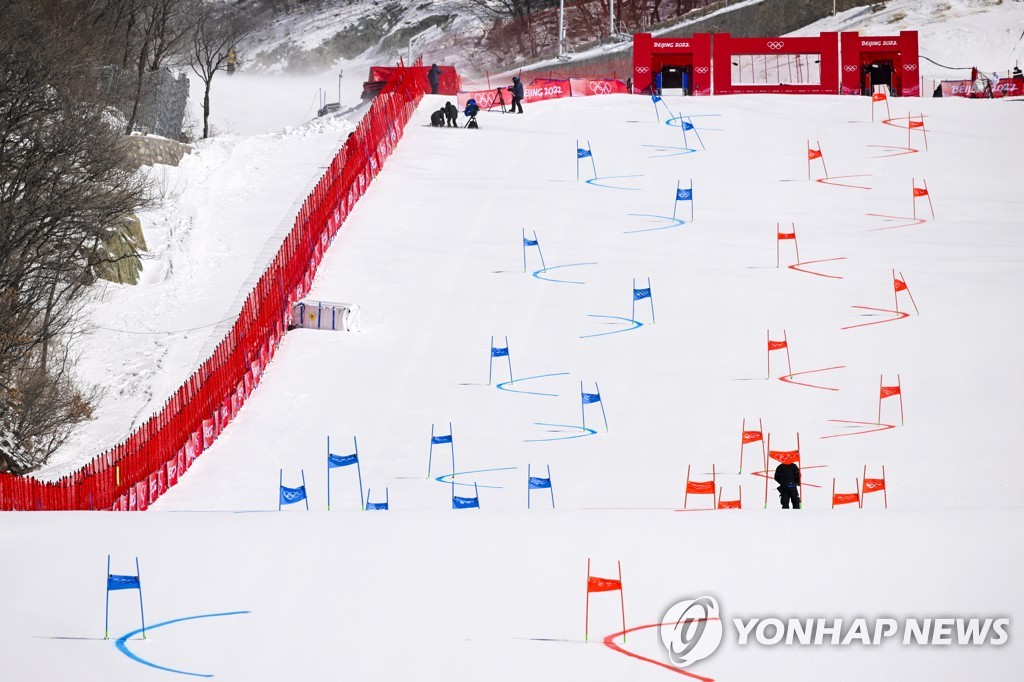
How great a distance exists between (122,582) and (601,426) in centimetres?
869

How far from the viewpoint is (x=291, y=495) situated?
15.5m

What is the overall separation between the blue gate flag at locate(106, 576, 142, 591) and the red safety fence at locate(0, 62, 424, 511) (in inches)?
163

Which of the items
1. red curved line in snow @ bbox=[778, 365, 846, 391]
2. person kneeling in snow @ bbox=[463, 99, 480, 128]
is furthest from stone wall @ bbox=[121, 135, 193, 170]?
red curved line in snow @ bbox=[778, 365, 846, 391]

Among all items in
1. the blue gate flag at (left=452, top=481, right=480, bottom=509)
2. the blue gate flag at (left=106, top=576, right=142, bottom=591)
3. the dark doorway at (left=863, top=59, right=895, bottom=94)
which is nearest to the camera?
the blue gate flag at (left=106, top=576, right=142, bottom=591)

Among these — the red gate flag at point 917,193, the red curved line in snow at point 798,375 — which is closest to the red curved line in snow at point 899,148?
the red gate flag at point 917,193

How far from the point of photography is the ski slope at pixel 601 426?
11.7 meters

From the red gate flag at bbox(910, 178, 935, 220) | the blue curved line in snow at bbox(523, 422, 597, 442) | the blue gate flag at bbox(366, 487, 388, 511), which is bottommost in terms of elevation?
the blue gate flag at bbox(366, 487, 388, 511)

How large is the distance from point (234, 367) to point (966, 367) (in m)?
10.2

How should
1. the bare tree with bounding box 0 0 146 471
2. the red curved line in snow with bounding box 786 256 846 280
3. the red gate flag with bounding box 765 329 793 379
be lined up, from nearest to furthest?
the red gate flag with bounding box 765 329 793 379
the bare tree with bounding box 0 0 146 471
the red curved line in snow with bounding box 786 256 846 280

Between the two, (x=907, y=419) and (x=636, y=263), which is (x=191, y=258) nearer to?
(x=636, y=263)

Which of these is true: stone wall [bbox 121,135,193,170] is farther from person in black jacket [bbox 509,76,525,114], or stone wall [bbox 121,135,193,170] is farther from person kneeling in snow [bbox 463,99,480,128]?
person in black jacket [bbox 509,76,525,114]

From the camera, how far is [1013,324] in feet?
72.8

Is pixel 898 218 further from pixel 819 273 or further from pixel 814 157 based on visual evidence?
pixel 819 273

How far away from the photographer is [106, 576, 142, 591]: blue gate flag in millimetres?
11430
